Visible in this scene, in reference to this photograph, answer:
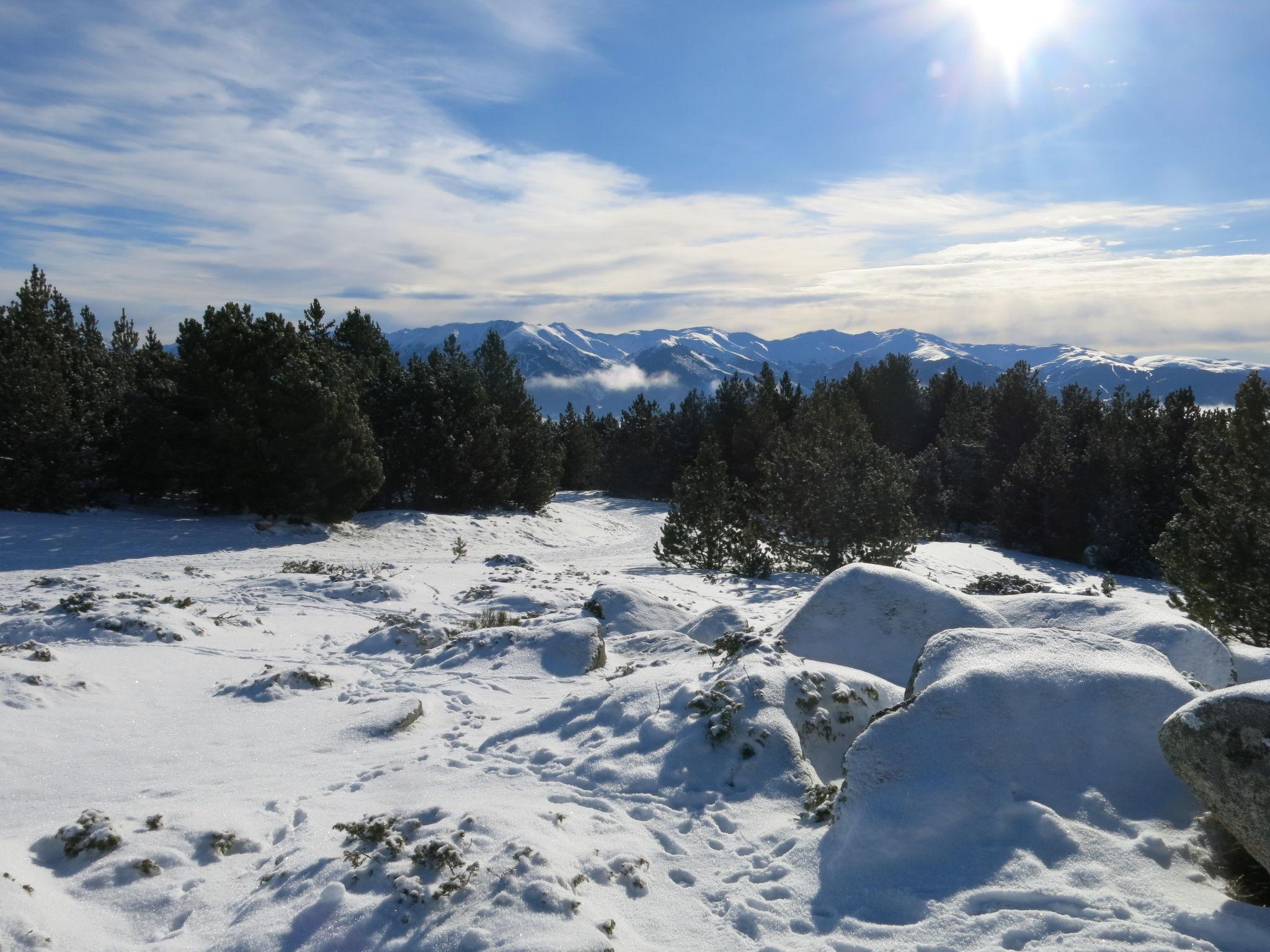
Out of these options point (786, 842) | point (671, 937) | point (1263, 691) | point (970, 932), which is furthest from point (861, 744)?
point (1263, 691)

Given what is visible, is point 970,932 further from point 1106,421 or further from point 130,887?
point 1106,421

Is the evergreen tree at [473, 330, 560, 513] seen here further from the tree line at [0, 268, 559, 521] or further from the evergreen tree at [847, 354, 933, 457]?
the evergreen tree at [847, 354, 933, 457]

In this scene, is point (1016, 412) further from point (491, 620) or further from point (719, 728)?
point (719, 728)

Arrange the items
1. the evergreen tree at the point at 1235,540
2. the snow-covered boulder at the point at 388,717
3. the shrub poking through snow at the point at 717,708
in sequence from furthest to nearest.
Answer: the evergreen tree at the point at 1235,540 → the snow-covered boulder at the point at 388,717 → the shrub poking through snow at the point at 717,708

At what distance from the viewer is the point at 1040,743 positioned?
4.36 m

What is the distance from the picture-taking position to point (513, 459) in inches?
1232

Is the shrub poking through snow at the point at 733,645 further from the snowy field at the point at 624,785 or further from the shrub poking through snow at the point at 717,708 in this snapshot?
the shrub poking through snow at the point at 717,708

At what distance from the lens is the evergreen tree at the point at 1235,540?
11.5 metres

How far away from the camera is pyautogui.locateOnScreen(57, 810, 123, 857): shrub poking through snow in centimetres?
431

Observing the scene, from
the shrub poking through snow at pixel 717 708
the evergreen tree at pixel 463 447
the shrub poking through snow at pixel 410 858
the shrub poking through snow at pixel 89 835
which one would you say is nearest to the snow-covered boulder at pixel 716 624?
the shrub poking through snow at pixel 717 708

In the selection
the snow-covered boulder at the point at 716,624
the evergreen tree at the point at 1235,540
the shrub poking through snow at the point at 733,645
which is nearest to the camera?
the shrub poking through snow at the point at 733,645

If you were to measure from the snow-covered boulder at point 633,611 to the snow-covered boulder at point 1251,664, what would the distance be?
5.95 metres

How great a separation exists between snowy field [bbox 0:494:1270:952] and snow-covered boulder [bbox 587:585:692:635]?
64 centimetres

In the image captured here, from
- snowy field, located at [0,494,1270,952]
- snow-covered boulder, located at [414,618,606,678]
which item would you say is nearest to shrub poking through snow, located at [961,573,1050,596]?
snowy field, located at [0,494,1270,952]
